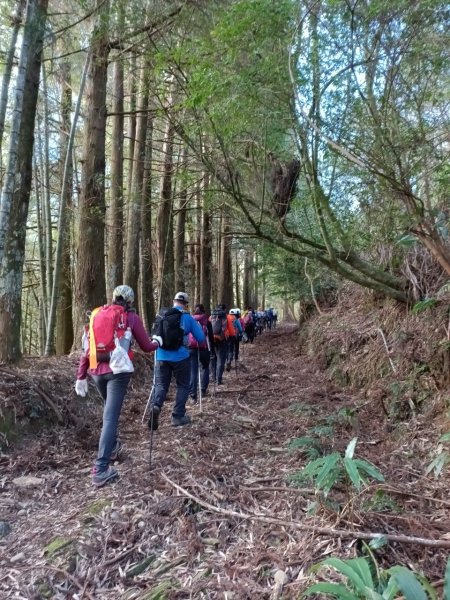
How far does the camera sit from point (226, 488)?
387cm

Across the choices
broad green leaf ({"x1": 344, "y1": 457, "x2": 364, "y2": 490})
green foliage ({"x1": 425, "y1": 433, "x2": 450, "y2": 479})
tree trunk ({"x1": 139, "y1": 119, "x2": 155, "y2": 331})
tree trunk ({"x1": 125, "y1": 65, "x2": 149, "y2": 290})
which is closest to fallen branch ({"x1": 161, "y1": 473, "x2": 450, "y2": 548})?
broad green leaf ({"x1": 344, "y1": 457, "x2": 364, "y2": 490})

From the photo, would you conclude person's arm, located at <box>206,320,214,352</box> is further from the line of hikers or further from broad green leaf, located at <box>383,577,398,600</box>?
broad green leaf, located at <box>383,577,398,600</box>

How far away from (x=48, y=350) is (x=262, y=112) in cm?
660

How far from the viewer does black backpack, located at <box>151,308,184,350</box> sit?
19.9 feet

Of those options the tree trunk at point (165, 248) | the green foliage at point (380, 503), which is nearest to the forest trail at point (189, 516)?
the green foliage at point (380, 503)

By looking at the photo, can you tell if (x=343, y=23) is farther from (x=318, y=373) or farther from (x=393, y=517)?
(x=318, y=373)

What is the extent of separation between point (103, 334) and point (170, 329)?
1719 millimetres

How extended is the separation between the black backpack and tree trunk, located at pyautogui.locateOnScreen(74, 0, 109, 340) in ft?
9.11

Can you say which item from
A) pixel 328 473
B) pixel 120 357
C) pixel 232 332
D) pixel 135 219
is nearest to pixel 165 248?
pixel 135 219

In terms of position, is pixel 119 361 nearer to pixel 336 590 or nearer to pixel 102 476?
pixel 102 476

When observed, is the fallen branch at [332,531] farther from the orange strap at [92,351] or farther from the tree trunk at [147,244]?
the tree trunk at [147,244]

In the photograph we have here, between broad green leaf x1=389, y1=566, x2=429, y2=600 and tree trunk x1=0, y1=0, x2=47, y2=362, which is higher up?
tree trunk x1=0, y1=0, x2=47, y2=362

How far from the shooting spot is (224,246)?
19.1 metres

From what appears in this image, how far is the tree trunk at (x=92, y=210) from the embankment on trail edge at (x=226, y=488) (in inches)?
55.2
